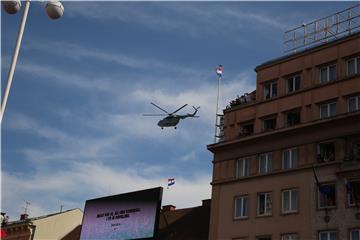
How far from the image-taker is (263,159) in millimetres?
48781

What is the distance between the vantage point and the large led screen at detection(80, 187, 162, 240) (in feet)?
181

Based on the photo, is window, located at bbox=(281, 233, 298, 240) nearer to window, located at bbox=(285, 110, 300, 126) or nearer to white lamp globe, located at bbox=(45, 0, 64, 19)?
window, located at bbox=(285, 110, 300, 126)

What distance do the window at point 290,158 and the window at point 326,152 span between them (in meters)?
2.09

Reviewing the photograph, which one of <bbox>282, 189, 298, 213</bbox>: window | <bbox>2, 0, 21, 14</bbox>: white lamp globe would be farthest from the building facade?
<bbox>2, 0, 21, 14</bbox>: white lamp globe

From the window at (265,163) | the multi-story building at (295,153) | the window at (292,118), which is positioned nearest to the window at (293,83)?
the multi-story building at (295,153)

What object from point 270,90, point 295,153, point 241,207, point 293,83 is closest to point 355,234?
point 295,153

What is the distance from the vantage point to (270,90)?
2018 inches

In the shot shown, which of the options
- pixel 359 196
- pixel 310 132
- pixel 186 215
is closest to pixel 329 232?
pixel 359 196

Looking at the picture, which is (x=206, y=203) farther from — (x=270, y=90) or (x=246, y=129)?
(x=270, y=90)

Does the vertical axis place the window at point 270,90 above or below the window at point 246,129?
above

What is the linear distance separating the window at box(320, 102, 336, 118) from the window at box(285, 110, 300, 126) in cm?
215

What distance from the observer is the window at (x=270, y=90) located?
5084 centimetres

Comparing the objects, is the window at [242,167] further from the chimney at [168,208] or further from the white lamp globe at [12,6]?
the white lamp globe at [12,6]

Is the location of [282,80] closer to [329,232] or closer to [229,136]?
[229,136]
